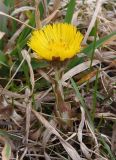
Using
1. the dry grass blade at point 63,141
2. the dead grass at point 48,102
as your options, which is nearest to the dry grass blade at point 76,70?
the dead grass at point 48,102

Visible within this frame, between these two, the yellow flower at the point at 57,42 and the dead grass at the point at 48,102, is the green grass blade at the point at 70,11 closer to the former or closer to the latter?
the dead grass at the point at 48,102

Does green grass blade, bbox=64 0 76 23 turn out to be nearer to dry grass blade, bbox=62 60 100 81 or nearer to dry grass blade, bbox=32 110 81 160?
dry grass blade, bbox=62 60 100 81

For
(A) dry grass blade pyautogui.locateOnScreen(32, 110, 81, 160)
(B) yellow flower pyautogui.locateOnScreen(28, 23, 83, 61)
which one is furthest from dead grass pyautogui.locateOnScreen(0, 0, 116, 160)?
(B) yellow flower pyautogui.locateOnScreen(28, 23, 83, 61)

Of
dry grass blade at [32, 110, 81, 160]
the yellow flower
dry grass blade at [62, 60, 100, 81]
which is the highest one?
the yellow flower

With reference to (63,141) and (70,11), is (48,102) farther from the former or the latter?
(70,11)

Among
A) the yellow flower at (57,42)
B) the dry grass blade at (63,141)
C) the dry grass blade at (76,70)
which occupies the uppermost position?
the yellow flower at (57,42)

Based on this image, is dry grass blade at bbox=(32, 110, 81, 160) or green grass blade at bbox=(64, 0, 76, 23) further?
green grass blade at bbox=(64, 0, 76, 23)

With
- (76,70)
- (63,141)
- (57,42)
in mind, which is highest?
(57,42)

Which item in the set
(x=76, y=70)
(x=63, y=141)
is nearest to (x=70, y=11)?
(x=76, y=70)

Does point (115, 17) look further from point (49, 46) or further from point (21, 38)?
point (49, 46)
